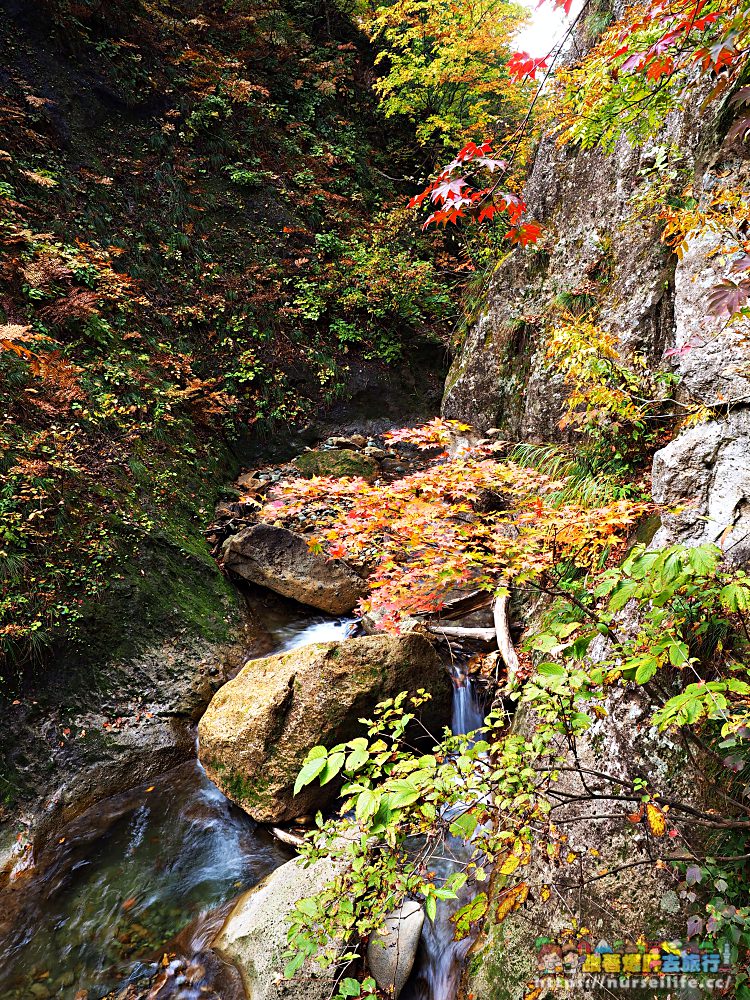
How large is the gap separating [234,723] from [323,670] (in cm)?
98

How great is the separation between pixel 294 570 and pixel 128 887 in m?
3.68

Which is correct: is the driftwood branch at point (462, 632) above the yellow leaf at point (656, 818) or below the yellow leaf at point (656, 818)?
above

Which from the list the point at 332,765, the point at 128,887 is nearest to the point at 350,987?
the point at 332,765

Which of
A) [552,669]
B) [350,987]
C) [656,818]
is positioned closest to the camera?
[350,987]

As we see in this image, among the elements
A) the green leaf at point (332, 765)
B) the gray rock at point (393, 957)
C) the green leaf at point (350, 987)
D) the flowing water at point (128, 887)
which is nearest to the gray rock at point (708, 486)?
the green leaf at point (332, 765)

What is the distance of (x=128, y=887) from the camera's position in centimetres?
420

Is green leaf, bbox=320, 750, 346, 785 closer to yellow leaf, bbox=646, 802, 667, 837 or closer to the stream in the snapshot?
yellow leaf, bbox=646, 802, 667, 837

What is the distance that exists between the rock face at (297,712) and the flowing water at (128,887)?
0.34m

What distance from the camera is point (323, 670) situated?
4742mm

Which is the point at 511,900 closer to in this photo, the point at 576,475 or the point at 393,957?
the point at 393,957

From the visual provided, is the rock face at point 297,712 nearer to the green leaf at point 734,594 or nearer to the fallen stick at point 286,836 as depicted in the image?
the fallen stick at point 286,836

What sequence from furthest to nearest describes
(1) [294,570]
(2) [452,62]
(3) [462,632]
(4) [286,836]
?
1. (2) [452,62]
2. (1) [294,570]
3. (3) [462,632]
4. (4) [286,836]

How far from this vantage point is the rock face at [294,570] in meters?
6.91

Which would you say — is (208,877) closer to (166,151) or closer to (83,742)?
(83,742)
